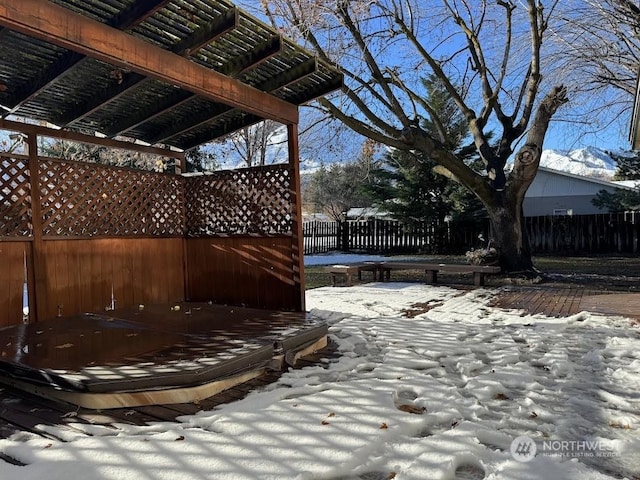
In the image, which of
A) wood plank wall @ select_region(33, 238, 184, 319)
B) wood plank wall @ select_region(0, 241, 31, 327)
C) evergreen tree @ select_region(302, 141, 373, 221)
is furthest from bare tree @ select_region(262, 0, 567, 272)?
evergreen tree @ select_region(302, 141, 373, 221)

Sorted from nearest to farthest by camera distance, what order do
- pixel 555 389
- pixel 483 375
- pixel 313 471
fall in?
pixel 313 471
pixel 555 389
pixel 483 375

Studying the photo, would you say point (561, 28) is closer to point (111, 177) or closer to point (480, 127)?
point (480, 127)

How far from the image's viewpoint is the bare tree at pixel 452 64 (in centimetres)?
876

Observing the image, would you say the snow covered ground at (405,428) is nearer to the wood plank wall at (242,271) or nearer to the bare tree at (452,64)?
the wood plank wall at (242,271)

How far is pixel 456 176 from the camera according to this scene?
930 centimetres

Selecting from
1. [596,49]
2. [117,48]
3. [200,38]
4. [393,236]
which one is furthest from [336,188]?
[117,48]

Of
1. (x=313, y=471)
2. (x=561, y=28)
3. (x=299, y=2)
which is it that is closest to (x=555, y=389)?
(x=313, y=471)

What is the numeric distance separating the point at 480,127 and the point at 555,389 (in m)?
7.86

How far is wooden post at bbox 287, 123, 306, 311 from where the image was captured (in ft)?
15.1

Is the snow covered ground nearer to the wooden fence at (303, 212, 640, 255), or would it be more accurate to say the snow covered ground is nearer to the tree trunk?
the tree trunk

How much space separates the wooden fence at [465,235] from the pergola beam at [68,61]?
13.4 metres

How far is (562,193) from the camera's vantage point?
1972 centimetres

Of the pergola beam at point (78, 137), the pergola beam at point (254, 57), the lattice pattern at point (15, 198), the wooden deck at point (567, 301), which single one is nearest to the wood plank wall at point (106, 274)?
the lattice pattern at point (15, 198)

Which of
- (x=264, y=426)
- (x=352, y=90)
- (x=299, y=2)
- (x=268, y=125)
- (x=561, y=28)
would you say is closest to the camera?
(x=264, y=426)
